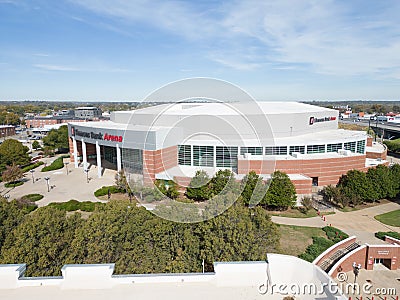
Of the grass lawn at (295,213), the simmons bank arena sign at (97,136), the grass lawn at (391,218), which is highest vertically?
the simmons bank arena sign at (97,136)

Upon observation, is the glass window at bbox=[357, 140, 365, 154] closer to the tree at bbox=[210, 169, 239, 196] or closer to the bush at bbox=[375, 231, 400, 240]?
the bush at bbox=[375, 231, 400, 240]

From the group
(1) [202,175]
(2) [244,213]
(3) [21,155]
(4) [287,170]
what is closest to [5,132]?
(3) [21,155]

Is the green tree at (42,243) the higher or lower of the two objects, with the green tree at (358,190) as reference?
higher

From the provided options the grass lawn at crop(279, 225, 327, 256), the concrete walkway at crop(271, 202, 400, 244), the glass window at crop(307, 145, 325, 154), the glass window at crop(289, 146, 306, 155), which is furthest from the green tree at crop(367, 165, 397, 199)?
the grass lawn at crop(279, 225, 327, 256)

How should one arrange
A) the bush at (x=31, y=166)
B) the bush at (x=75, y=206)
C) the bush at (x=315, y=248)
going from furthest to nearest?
the bush at (x=31, y=166), the bush at (x=75, y=206), the bush at (x=315, y=248)

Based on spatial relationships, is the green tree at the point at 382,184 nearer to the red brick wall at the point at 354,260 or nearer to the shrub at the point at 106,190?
the red brick wall at the point at 354,260

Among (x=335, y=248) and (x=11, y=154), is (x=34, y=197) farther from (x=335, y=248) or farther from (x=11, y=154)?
(x=335, y=248)

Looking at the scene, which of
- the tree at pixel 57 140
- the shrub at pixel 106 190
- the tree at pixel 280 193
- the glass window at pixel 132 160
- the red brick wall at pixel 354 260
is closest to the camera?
the red brick wall at pixel 354 260

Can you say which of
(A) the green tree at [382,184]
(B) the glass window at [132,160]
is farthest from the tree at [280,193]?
(B) the glass window at [132,160]
